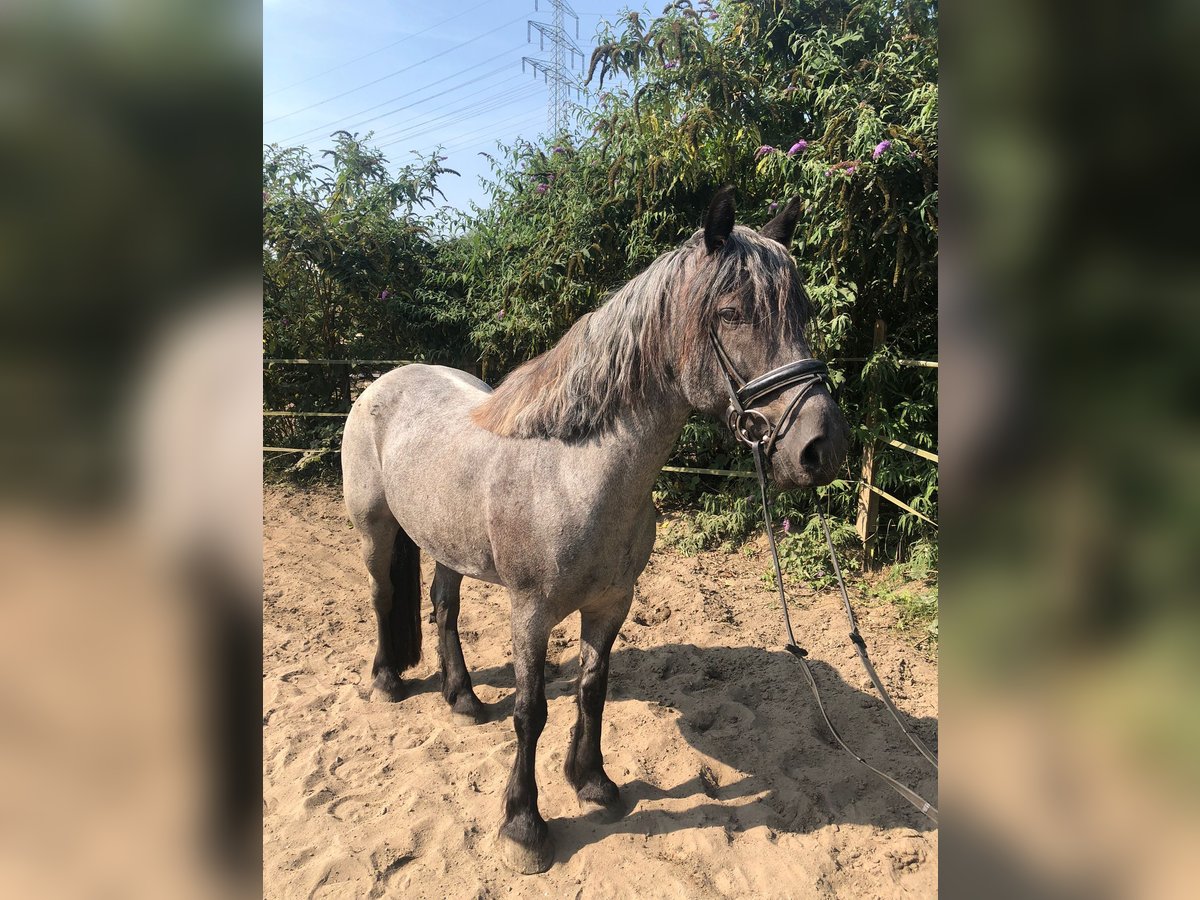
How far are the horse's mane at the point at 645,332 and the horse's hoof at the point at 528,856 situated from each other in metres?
1.41

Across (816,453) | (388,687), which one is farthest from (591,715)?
(816,453)

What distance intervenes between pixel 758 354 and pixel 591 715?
1.57 m

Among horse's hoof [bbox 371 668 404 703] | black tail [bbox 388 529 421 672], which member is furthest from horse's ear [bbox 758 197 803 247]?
horse's hoof [bbox 371 668 404 703]

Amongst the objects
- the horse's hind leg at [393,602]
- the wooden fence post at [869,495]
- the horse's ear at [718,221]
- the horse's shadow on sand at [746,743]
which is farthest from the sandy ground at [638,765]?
the horse's ear at [718,221]

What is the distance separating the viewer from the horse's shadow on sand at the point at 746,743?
235 centimetres

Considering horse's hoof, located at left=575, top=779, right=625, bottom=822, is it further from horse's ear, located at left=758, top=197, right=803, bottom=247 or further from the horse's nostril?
horse's ear, located at left=758, top=197, right=803, bottom=247

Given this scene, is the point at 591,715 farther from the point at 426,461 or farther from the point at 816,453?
the point at 816,453

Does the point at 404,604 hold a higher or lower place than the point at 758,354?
lower

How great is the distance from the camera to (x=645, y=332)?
1.88 metres

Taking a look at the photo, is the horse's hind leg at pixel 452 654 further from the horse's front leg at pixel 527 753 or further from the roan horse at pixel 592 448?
the horse's front leg at pixel 527 753

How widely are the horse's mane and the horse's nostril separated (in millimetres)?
308
